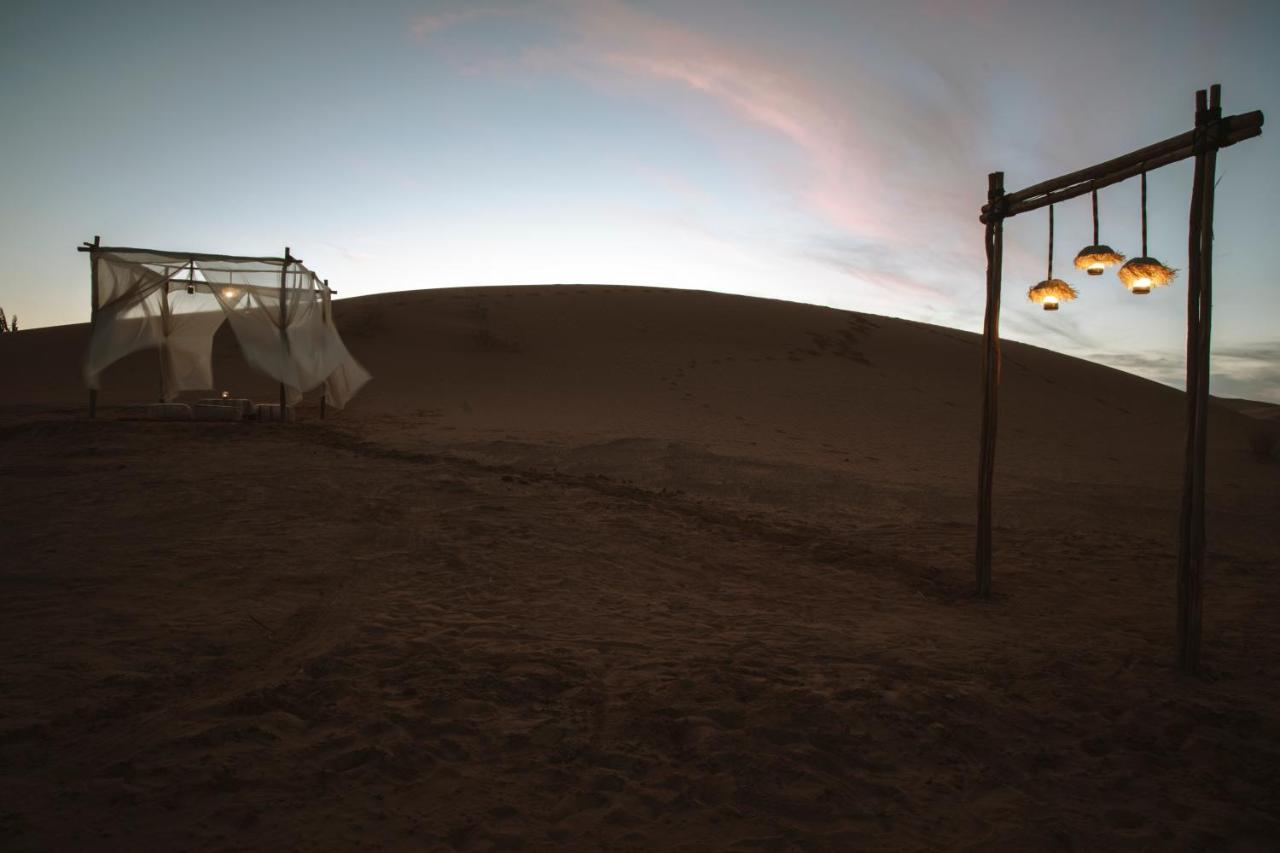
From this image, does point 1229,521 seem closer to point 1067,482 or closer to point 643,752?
point 1067,482

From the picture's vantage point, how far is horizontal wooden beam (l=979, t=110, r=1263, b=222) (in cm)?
466

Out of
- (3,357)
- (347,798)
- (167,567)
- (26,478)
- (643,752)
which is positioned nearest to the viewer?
(347,798)

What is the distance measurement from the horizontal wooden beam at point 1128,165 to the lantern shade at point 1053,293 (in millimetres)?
730

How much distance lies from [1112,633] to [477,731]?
4610 millimetres

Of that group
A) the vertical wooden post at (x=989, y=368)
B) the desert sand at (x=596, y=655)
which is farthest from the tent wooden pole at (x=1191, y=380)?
the vertical wooden post at (x=989, y=368)

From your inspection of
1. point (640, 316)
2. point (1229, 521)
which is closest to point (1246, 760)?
point (1229, 521)

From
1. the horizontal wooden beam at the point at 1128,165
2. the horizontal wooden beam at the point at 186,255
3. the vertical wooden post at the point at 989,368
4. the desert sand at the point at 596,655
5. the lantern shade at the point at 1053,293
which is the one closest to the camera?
the desert sand at the point at 596,655

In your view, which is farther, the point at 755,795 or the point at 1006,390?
the point at 1006,390

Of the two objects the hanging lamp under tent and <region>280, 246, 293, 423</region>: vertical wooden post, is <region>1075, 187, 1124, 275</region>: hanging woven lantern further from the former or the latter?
<region>280, 246, 293, 423</region>: vertical wooden post

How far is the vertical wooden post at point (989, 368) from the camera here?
6836 mm

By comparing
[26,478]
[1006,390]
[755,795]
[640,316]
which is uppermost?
[640,316]

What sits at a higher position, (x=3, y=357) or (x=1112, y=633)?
(x=3, y=357)

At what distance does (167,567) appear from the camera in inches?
244

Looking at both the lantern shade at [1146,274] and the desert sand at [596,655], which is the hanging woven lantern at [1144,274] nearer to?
the lantern shade at [1146,274]
